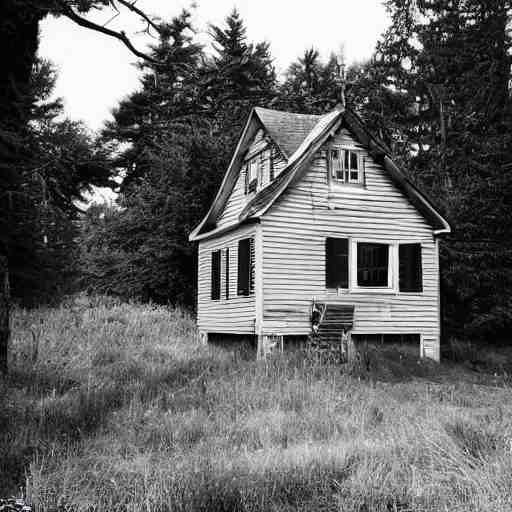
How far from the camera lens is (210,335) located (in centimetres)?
2117

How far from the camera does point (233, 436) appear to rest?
734 centimetres

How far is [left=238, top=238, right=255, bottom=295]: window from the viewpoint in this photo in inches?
658

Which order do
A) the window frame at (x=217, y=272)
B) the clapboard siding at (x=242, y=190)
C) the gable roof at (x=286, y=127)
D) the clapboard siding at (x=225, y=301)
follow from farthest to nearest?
the window frame at (x=217, y=272), the clapboard siding at (x=242, y=190), the gable roof at (x=286, y=127), the clapboard siding at (x=225, y=301)

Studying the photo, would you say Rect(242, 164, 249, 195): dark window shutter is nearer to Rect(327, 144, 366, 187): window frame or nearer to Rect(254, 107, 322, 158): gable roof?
Rect(254, 107, 322, 158): gable roof

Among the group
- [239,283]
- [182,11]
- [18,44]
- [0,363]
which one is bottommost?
[0,363]

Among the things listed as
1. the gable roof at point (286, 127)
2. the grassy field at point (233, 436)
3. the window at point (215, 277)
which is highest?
the gable roof at point (286, 127)

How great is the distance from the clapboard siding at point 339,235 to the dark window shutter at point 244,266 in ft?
3.98

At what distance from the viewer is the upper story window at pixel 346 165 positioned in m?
17.0

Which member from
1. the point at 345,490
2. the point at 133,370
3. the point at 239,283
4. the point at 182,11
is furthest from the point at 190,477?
the point at 239,283

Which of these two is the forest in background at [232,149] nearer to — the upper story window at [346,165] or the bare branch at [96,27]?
the bare branch at [96,27]

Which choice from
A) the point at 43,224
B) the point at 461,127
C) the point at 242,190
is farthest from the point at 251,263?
the point at 461,127

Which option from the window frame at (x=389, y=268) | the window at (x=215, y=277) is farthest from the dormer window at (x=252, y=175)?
the window frame at (x=389, y=268)

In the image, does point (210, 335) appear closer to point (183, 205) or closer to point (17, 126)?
point (183, 205)

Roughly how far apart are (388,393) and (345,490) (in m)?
6.61
